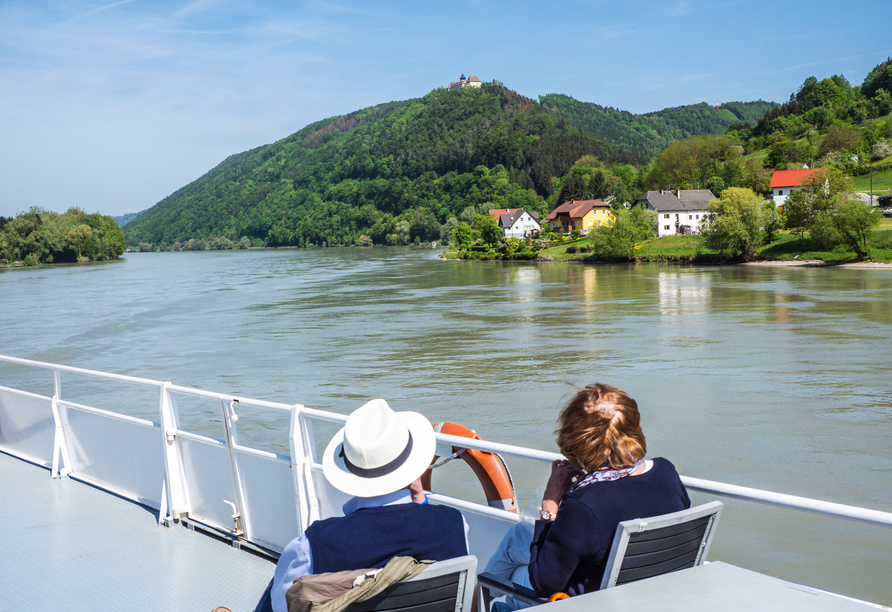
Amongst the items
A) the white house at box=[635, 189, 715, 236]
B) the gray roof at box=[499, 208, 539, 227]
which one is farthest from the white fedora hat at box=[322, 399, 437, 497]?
the gray roof at box=[499, 208, 539, 227]

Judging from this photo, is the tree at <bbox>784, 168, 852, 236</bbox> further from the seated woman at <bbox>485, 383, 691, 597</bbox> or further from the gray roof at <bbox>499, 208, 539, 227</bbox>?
the gray roof at <bbox>499, 208, 539, 227</bbox>

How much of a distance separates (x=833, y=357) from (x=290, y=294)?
2995 centimetres

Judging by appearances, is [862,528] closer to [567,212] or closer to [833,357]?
[833,357]

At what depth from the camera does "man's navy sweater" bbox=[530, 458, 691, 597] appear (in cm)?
202

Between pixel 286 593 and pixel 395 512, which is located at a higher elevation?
pixel 395 512

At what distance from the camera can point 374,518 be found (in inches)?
74.2

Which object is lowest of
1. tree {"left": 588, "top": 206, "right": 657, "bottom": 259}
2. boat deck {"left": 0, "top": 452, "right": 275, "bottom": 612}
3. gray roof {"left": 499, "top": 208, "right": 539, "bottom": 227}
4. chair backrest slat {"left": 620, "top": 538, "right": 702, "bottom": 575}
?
boat deck {"left": 0, "top": 452, "right": 275, "bottom": 612}

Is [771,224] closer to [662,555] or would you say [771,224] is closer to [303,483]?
[303,483]

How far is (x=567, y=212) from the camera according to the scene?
11700 cm

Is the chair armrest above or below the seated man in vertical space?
below

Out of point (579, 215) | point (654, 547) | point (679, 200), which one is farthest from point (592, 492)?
point (579, 215)

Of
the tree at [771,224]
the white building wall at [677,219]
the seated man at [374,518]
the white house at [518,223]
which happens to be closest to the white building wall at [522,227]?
the white house at [518,223]

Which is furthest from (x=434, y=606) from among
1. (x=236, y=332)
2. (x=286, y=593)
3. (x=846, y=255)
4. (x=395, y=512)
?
(x=846, y=255)

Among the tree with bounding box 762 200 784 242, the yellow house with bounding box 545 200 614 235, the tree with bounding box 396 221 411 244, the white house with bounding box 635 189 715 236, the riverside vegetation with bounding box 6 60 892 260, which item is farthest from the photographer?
the tree with bounding box 396 221 411 244
